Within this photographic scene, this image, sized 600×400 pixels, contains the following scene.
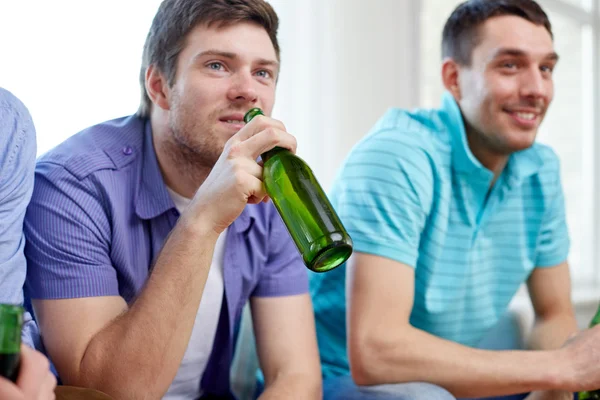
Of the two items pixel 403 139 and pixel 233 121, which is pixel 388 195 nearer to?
pixel 403 139

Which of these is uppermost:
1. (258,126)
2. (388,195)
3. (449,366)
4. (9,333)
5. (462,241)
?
(258,126)

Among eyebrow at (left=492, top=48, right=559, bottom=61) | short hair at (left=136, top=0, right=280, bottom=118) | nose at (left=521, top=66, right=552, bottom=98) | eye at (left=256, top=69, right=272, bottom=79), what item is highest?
short hair at (left=136, top=0, right=280, bottom=118)

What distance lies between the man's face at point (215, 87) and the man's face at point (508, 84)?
599 millimetres

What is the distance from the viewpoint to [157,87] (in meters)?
1.29

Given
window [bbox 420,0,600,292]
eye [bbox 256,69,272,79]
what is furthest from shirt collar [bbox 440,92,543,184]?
window [bbox 420,0,600,292]

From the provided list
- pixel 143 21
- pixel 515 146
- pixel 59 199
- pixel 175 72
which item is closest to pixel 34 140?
pixel 59 199

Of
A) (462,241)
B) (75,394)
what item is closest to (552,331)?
(462,241)

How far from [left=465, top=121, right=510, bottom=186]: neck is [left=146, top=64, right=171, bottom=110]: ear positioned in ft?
2.40

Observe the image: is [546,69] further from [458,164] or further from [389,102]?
[389,102]

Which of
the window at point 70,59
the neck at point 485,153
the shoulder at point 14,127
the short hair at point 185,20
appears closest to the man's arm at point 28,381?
the shoulder at point 14,127

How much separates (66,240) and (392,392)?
0.62 metres

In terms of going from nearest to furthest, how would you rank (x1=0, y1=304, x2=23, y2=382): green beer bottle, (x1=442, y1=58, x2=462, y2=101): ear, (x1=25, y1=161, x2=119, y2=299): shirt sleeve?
(x1=0, y1=304, x2=23, y2=382): green beer bottle
(x1=25, y1=161, x2=119, y2=299): shirt sleeve
(x1=442, y1=58, x2=462, y2=101): ear

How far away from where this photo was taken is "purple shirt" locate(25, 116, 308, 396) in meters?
1.12

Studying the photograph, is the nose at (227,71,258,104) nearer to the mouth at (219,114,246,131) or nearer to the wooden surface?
the mouth at (219,114,246,131)
